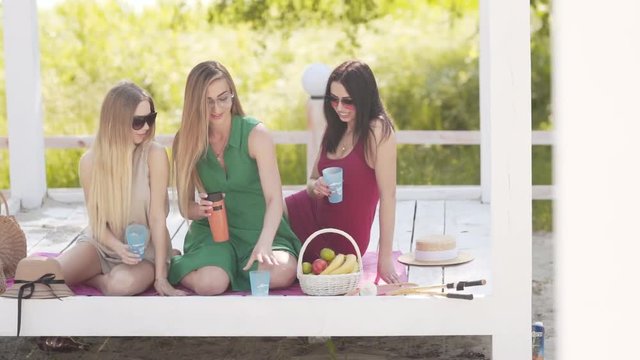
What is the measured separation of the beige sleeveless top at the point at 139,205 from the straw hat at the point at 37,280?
0.86 feet

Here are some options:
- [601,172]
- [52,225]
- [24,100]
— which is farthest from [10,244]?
[601,172]

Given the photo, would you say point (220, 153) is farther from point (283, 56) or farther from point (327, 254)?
point (283, 56)

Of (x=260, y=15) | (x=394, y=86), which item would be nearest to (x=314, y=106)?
(x=394, y=86)

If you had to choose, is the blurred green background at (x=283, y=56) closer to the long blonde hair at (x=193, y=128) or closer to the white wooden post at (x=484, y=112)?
the white wooden post at (x=484, y=112)

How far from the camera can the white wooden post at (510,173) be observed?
3404mm

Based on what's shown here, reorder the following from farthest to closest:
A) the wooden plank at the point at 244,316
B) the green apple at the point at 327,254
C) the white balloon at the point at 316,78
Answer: the white balloon at the point at 316,78 < the green apple at the point at 327,254 < the wooden plank at the point at 244,316

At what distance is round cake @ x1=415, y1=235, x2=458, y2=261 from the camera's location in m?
4.47

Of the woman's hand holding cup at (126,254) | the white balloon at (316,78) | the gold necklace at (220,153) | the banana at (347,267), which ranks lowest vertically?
the banana at (347,267)

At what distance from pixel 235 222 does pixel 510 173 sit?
1.19 m

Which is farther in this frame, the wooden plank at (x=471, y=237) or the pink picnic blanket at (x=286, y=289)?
the wooden plank at (x=471, y=237)

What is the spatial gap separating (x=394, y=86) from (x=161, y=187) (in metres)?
6.64

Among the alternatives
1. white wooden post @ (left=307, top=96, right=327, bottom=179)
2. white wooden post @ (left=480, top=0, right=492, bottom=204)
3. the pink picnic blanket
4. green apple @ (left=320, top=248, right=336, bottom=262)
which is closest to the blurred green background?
white wooden post @ (left=480, top=0, right=492, bottom=204)

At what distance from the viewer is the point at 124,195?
3.83 meters

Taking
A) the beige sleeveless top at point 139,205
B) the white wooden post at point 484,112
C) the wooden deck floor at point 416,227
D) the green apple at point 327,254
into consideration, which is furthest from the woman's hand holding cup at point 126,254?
the white wooden post at point 484,112
